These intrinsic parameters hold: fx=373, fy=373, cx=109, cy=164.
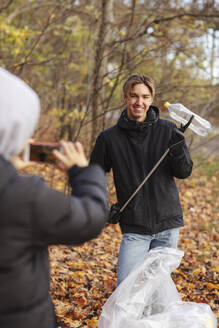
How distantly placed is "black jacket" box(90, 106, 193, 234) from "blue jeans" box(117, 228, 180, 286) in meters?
0.05

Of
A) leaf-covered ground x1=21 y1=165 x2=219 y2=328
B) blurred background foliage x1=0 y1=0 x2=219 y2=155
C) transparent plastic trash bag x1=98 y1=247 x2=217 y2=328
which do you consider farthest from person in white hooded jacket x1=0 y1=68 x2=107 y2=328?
blurred background foliage x1=0 y1=0 x2=219 y2=155

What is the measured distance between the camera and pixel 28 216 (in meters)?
1.18

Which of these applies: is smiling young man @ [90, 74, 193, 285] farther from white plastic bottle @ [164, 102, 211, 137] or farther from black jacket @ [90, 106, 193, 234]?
white plastic bottle @ [164, 102, 211, 137]

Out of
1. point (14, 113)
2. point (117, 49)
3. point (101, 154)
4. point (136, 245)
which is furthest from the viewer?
point (117, 49)

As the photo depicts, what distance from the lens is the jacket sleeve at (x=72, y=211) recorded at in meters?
1.20

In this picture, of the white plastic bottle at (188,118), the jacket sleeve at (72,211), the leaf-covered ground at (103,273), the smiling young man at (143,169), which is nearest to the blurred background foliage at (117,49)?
the leaf-covered ground at (103,273)

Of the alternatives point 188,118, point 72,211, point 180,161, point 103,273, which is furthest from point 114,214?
point 103,273

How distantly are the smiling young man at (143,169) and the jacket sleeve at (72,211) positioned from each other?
1.36 meters

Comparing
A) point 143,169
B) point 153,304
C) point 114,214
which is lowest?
point 153,304

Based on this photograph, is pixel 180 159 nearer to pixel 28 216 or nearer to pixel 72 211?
pixel 72 211

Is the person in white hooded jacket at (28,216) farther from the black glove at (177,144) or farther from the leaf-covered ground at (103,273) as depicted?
the leaf-covered ground at (103,273)

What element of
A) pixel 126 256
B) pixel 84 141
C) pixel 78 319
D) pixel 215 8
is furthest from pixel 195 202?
pixel 126 256

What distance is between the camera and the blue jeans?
8.68 feet

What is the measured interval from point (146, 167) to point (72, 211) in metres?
1.57
